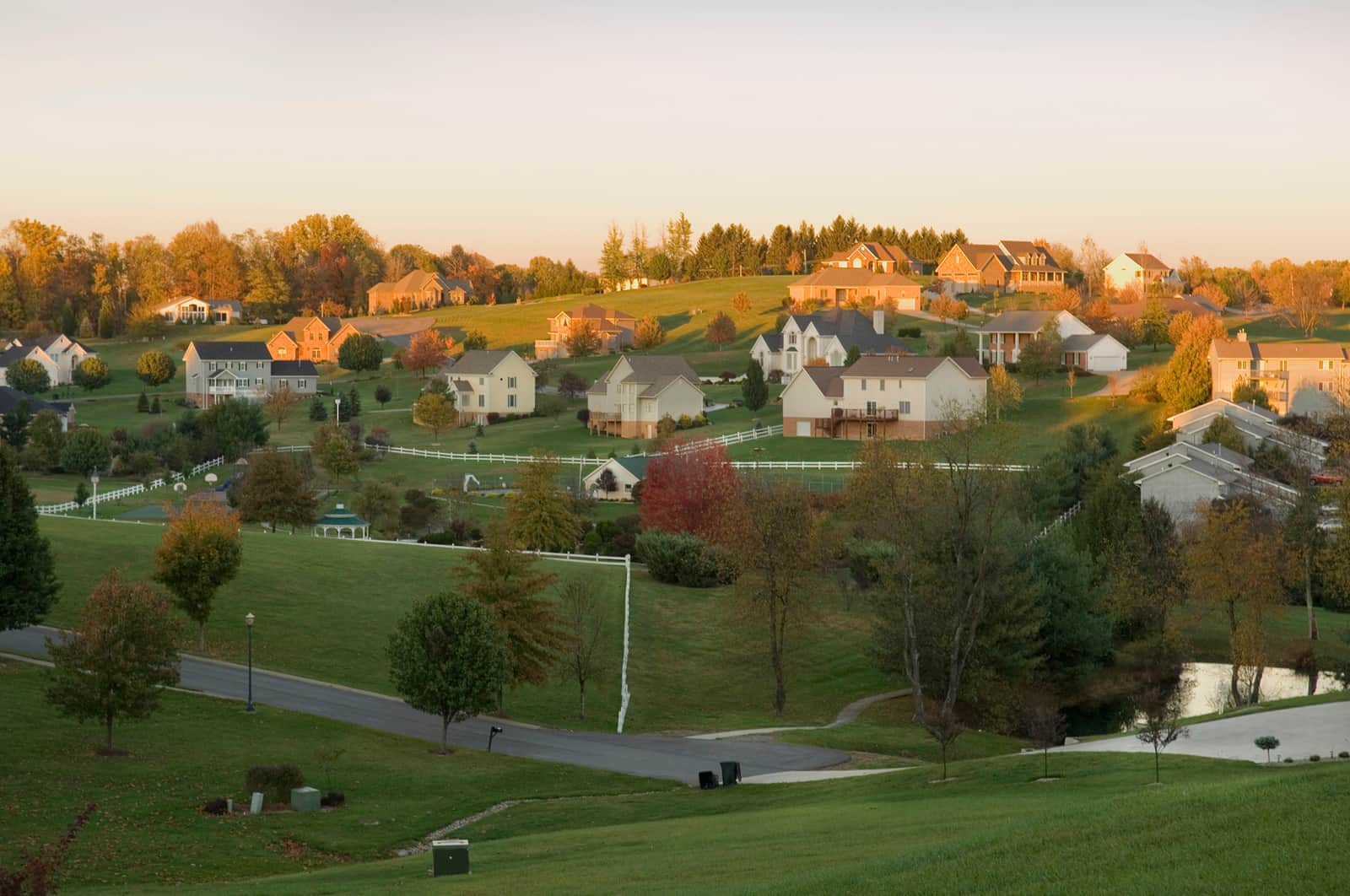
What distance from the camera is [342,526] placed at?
7056 centimetres

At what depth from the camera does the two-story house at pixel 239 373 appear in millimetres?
125875

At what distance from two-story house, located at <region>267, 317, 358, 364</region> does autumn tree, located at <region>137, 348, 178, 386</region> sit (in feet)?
46.8

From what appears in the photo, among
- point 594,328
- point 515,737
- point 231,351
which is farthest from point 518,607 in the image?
point 594,328

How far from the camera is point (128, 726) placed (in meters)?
34.0

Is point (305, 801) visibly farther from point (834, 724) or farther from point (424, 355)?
point (424, 355)

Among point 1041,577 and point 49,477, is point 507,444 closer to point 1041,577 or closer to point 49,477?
point 49,477

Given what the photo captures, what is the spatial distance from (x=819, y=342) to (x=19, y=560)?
8916cm

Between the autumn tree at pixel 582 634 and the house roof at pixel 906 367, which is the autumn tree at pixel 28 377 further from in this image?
the autumn tree at pixel 582 634

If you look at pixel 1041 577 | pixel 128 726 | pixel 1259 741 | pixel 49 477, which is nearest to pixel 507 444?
pixel 49 477

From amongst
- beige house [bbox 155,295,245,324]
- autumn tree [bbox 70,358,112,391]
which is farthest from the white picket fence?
beige house [bbox 155,295,245,324]

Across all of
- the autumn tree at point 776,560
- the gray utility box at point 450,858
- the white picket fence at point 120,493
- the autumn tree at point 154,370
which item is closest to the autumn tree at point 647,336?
the autumn tree at point 154,370

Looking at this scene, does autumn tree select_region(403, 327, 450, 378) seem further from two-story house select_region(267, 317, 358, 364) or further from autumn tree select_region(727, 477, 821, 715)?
autumn tree select_region(727, 477, 821, 715)

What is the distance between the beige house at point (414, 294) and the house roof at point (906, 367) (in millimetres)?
92987

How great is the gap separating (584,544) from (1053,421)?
41.0 m
